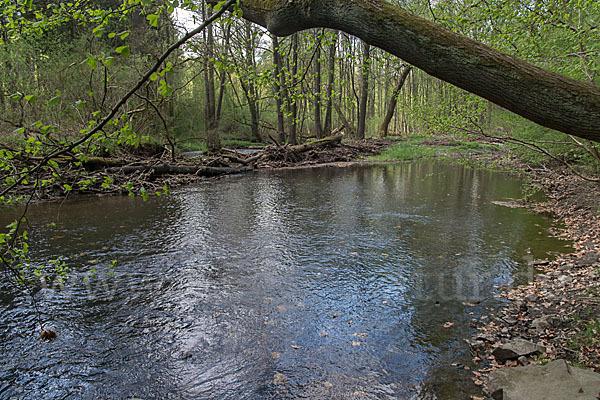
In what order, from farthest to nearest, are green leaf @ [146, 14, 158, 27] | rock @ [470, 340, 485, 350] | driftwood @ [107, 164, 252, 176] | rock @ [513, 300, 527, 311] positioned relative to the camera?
driftwood @ [107, 164, 252, 176] → rock @ [513, 300, 527, 311] → rock @ [470, 340, 485, 350] → green leaf @ [146, 14, 158, 27]

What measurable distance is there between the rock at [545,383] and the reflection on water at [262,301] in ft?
0.91

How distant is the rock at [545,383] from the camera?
2.58 meters

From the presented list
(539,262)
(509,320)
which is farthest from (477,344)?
(539,262)

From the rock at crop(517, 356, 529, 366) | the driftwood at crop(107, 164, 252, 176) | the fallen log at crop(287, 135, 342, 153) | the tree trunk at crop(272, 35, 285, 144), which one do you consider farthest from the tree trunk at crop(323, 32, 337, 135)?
the driftwood at crop(107, 164, 252, 176)

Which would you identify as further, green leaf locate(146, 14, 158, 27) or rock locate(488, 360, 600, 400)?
rock locate(488, 360, 600, 400)

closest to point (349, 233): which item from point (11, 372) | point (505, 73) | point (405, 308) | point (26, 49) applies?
point (405, 308)

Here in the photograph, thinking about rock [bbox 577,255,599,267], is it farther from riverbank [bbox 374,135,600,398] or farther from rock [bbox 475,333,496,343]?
rock [bbox 475,333,496,343]

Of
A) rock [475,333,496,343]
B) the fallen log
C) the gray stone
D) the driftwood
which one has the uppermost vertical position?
the fallen log

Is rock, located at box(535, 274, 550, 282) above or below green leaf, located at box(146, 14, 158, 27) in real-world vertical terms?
below

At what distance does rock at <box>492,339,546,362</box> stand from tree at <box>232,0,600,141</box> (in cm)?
186

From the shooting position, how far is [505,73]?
9.59 feet

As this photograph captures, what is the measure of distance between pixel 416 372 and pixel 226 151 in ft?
49.6

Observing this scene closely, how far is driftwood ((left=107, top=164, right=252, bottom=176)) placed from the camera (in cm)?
1177

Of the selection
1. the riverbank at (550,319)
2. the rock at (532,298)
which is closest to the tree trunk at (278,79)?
the riverbank at (550,319)
